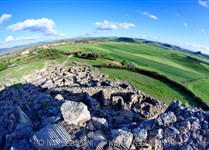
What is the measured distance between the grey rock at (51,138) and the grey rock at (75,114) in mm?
702

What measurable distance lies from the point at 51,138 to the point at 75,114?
1.67m

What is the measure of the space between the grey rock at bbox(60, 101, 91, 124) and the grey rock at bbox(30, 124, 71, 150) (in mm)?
702

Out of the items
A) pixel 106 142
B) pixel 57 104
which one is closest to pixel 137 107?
pixel 57 104

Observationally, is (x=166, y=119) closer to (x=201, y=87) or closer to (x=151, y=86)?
(x=151, y=86)

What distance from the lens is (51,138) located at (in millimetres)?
13203

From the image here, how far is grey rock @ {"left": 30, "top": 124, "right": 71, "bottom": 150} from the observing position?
13.0 m

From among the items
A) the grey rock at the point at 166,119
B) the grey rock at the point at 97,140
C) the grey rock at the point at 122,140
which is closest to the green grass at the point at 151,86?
the grey rock at the point at 166,119

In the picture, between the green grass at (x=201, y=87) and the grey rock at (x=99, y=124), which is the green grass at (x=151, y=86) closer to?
the green grass at (x=201, y=87)

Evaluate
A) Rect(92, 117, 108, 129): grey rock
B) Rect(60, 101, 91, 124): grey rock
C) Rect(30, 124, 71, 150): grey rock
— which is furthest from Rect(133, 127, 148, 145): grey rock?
Rect(30, 124, 71, 150): grey rock

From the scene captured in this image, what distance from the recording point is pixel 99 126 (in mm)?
14039

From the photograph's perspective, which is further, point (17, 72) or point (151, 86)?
point (17, 72)

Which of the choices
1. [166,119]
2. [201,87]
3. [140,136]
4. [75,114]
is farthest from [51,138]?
[201,87]

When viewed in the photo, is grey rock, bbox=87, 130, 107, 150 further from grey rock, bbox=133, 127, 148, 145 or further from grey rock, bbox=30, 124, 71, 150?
grey rock, bbox=133, 127, 148, 145

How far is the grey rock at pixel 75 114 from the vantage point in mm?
14117
